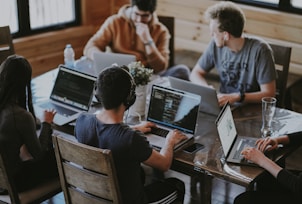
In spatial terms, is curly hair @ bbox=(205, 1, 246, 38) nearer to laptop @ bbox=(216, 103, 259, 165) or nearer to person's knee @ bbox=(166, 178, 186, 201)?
laptop @ bbox=(216, 103, 259, 165)

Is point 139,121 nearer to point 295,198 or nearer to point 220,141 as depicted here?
point 220,141

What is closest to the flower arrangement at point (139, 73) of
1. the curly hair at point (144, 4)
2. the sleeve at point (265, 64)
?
the sleeve at point (265, 64)

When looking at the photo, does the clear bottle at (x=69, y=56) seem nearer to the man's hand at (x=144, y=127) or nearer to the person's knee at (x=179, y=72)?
the person's knee at (x=179, y=72)

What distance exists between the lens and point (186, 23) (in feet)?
16.6

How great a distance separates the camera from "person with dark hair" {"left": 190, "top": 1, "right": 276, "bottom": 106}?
3320 millimetres

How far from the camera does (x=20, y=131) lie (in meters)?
2.59

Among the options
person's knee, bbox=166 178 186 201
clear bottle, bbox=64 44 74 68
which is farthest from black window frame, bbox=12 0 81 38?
person's knee, bbox=166 178 186 201

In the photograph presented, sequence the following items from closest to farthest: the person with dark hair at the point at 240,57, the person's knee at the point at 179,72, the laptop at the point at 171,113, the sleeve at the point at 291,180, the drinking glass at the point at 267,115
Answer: the sleeve at the point at 291,180
the laptop at the point at 171,113
the drinking glass at the point at 267,115
the person with dark hair at the point at 240,57
the person's knee at the point at 179,72

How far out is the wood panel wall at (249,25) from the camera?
455 centimetres

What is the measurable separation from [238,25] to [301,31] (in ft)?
4.54

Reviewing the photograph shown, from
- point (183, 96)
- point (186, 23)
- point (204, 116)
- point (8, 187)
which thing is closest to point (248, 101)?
point (204, 116)

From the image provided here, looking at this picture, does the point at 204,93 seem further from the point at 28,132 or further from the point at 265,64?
the point at 28,132

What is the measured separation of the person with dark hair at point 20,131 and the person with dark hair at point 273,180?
1016 millimetres

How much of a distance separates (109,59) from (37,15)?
188cm
